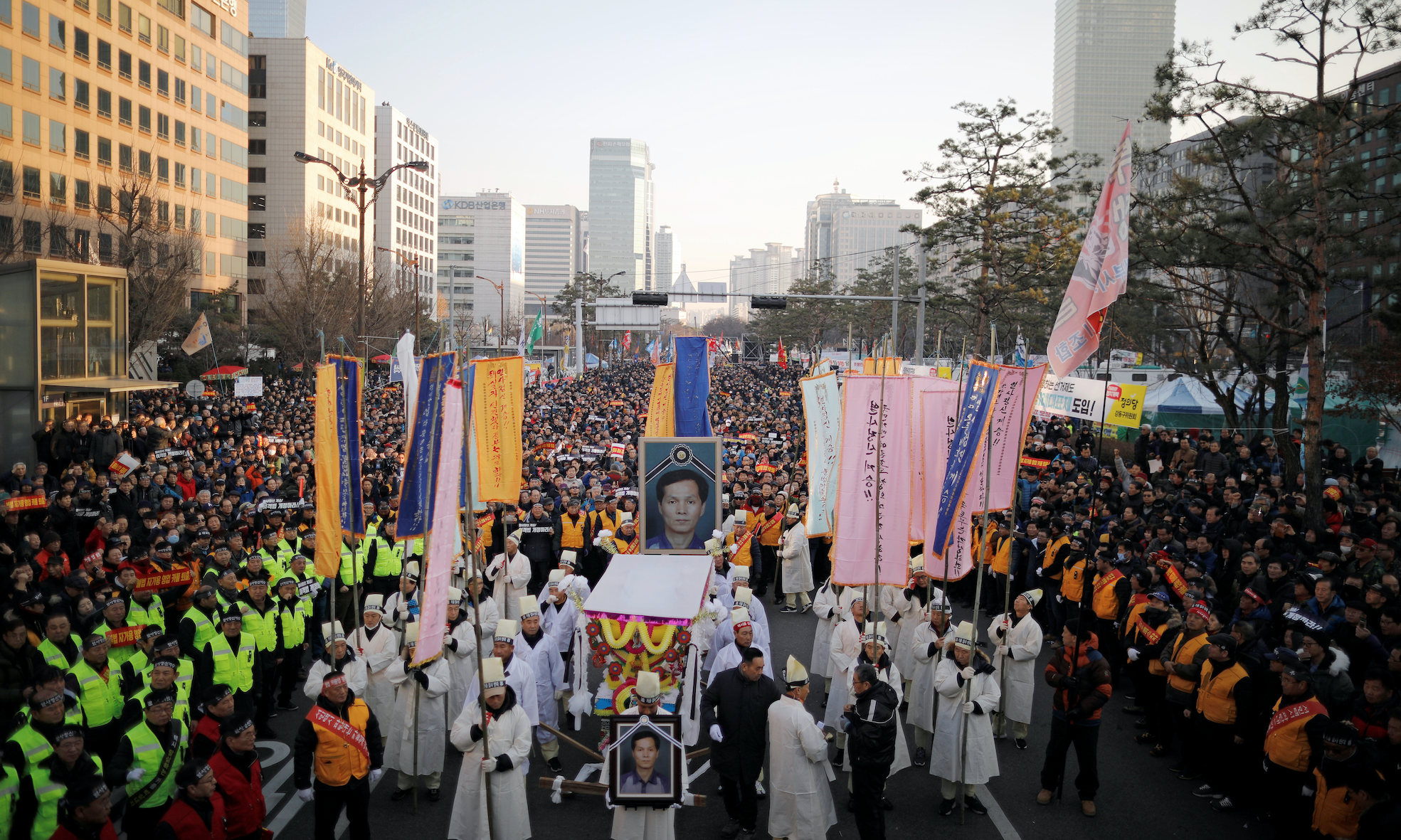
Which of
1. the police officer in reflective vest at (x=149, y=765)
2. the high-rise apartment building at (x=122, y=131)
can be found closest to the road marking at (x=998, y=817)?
the police officer in reflective vest at (x=149, y=765)

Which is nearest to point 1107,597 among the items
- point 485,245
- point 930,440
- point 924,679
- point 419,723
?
point 924,679

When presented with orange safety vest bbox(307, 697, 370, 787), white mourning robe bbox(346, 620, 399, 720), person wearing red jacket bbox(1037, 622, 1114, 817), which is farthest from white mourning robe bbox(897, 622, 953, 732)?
orange safety vest bbox(307, 697, 370, 787)

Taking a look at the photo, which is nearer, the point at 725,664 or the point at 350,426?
the point at 725,664

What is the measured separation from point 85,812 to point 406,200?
99658 millimetres

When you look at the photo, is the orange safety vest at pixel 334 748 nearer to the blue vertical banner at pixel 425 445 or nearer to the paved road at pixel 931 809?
the paved road at pixel 931 809

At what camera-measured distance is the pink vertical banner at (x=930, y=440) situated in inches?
379

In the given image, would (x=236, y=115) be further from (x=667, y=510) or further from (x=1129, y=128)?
(x=1129, y=128)

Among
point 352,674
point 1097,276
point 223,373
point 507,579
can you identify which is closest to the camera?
point 352,674

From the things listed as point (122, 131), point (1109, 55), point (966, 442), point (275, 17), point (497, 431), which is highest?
point (275, 17)

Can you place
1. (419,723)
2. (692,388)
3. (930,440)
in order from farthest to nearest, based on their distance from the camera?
(692,388) → (930,440) → (419,723)

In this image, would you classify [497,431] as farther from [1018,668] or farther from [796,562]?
[1018,668]

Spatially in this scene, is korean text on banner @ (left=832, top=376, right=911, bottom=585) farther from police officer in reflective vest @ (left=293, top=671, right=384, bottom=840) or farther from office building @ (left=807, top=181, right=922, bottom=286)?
office building @ (left=807, top=181, right=922, bottom=286)

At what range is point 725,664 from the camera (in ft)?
27.6

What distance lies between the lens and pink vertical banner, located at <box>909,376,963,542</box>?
9633 millimetres
